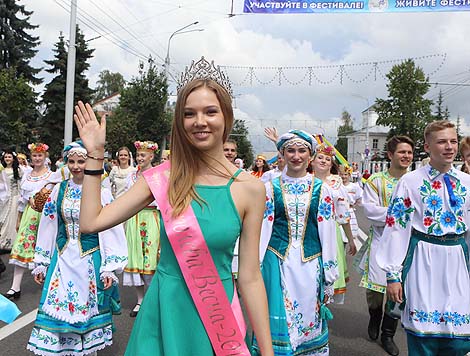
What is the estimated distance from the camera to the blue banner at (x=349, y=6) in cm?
1148

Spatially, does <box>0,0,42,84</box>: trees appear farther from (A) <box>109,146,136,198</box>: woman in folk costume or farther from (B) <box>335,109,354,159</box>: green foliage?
(B) <box>335,109,354,159</box>: green foliage

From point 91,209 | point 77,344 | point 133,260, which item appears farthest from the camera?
point 133,260

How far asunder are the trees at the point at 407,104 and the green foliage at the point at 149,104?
24094mm

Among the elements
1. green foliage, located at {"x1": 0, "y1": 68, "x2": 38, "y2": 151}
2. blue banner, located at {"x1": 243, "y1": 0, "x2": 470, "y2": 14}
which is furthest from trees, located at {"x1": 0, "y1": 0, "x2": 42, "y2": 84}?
blue banner, located at {"x1": 243, "y1": 0, "x2": 470, "y2": 14}

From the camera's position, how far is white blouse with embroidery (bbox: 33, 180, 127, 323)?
391cm

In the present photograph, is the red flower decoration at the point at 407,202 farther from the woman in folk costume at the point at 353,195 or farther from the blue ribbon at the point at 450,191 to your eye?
the woman in folk costume at the point at 353,195

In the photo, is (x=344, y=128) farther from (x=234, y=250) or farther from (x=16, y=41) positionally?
(x=234, y=250)

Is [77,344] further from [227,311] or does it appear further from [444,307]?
[444,307]

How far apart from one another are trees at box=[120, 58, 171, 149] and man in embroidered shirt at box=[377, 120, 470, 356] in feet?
81.4

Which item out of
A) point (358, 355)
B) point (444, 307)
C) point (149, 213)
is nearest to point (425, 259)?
point (444, 307)

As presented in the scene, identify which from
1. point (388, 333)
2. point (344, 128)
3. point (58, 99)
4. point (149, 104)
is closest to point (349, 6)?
point (388, 333)

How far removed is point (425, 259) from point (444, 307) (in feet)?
1.06

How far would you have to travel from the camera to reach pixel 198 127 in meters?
2.00

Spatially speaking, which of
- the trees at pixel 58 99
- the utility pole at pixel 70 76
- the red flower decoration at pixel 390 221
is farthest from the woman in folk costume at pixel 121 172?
the trees at pixel 58 99
